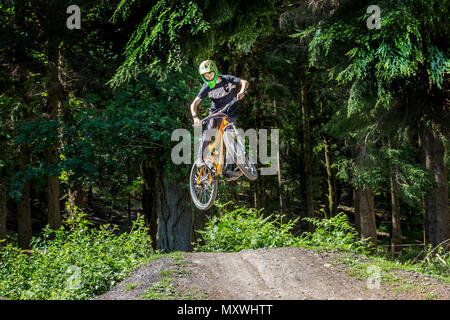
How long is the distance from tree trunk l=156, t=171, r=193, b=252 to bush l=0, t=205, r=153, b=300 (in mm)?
1415

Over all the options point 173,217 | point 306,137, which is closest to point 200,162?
point 173,217

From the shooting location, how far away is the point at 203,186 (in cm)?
816

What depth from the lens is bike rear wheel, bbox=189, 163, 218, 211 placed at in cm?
750

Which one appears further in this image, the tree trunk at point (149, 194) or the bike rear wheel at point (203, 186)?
the tree trunk at point (149, 194)

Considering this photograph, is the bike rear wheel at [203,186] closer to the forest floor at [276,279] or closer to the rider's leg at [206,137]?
the rider's leg at [206,137]

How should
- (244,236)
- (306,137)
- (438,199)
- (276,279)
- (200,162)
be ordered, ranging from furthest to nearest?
(306,137), (438,199), (244,236), (200,162), (276,279)

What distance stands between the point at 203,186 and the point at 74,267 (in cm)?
262

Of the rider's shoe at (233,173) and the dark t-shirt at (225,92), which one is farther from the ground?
the dark t-shirt at (225,92)

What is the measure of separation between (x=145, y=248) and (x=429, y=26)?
6775 millimetres

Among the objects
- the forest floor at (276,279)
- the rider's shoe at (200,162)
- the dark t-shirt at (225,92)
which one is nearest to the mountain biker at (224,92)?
the dark t-shirt at (225,92)

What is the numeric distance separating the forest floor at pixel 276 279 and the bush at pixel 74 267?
0.61 meters

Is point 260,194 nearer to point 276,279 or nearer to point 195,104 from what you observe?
point 195,104

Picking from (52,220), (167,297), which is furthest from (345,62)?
(52,220)

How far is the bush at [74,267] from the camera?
779cm
